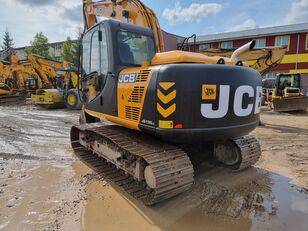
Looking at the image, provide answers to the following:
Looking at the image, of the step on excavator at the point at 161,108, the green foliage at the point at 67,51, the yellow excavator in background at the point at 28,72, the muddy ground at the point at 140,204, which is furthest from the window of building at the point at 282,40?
the green foliage at the point at 67,51

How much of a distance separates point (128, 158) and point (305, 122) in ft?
28.2

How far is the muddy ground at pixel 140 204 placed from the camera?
2.84 meters

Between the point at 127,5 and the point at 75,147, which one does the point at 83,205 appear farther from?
the point at 127,5

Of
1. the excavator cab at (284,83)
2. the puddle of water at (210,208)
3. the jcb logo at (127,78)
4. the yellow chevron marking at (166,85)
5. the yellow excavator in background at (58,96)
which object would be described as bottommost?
the puddle of water at (210,208)

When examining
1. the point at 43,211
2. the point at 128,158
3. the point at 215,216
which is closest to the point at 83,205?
the point at 43,211

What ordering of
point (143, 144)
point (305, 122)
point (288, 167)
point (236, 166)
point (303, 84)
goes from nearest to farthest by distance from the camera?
point (143, 144)
point (236, 166)
point (288, 167)
point (305, 122)
point (303, 84)

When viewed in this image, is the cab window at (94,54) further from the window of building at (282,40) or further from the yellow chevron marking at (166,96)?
the window of building at (282,40)

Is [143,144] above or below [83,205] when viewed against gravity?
above

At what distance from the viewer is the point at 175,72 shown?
2852mm

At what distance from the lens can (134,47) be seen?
13.1ft

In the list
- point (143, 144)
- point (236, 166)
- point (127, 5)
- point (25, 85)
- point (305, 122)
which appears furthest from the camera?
point (25, 85)

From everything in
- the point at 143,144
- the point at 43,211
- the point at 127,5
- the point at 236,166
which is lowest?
the point at 43,211

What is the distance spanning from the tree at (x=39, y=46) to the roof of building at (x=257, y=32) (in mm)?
30954

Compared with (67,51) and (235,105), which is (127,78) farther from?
(67,51)
